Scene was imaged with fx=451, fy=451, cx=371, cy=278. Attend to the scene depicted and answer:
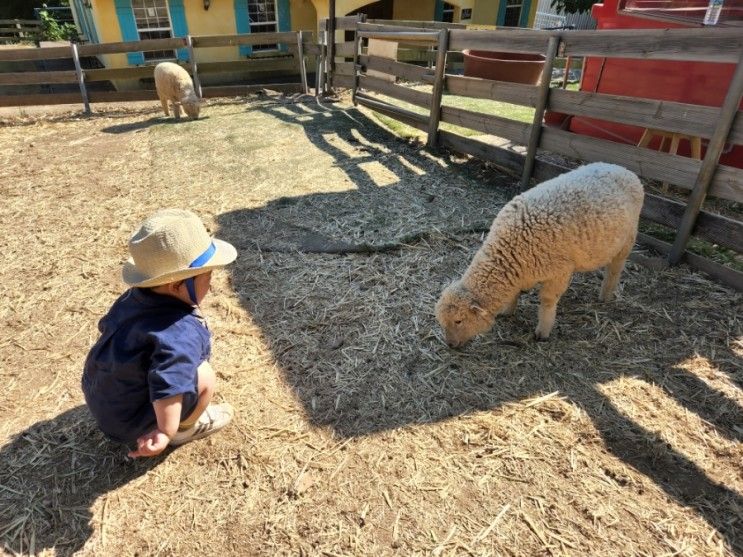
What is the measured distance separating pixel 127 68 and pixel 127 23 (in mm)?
5359

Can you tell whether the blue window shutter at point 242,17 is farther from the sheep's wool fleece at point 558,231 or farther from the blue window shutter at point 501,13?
the sheep's wool fleece at point 558,231

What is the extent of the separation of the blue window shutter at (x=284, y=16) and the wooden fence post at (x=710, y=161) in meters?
18.2

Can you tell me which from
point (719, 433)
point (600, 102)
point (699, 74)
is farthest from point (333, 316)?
point (699, 74)

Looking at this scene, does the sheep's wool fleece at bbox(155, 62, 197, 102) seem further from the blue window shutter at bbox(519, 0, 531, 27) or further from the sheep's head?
the blue window shutter at bbox(519, 0, 531, 27)

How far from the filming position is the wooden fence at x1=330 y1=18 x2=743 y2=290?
13.4ft

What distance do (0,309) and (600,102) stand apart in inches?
255

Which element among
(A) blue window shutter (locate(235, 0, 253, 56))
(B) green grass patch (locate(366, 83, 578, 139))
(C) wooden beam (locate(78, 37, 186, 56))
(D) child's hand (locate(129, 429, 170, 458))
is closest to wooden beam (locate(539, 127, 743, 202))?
(B) green grass patch (locate(366, 83, 578, 139))

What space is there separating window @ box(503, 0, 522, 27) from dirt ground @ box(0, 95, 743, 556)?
2141cm

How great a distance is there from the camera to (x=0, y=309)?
4125 millimetres

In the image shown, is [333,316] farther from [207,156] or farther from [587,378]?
[207,156]

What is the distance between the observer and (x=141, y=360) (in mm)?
2230

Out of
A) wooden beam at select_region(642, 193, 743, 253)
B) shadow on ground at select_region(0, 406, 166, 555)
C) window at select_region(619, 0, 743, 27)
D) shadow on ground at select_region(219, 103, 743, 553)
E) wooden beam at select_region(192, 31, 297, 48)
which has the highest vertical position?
window at select_region(619, 0, 743, 27)

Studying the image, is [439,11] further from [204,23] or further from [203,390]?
[203,390]

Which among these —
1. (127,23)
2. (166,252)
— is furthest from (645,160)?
(127,23)
